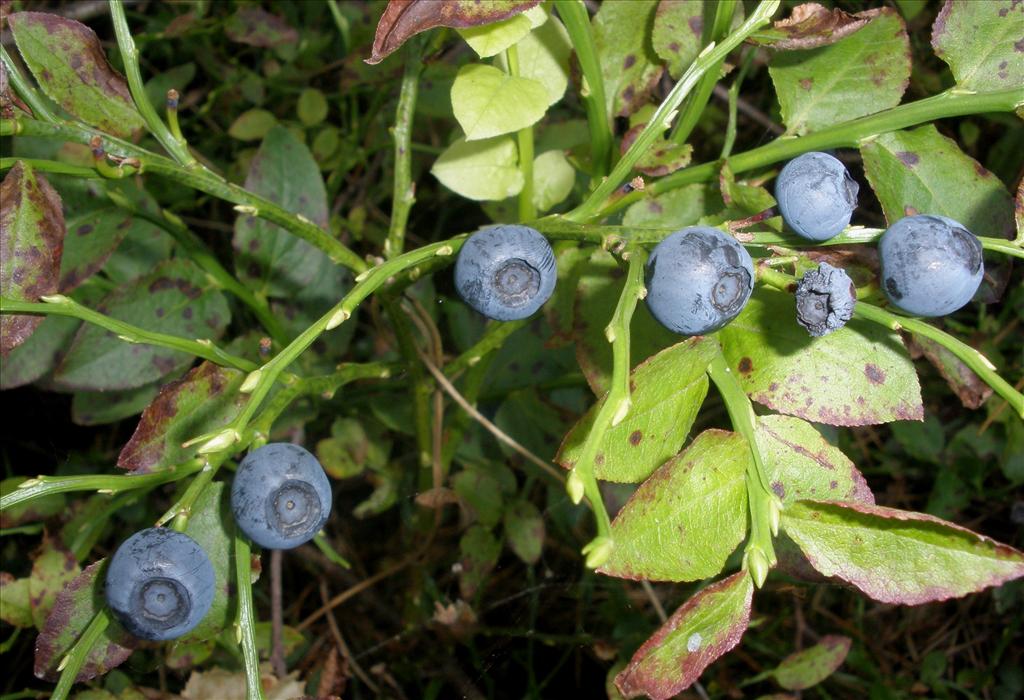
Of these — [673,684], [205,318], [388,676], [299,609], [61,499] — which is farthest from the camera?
[299,609]

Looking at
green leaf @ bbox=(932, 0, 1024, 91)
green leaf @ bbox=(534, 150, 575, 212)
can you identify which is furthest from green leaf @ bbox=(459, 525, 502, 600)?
green leaf @ bbox=(932, 0, 1024, 91)

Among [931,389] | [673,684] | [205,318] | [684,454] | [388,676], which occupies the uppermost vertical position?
[684,454]

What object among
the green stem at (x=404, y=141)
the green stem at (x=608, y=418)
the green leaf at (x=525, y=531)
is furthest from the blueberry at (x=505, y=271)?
the green leaf at (x=525, y=531)

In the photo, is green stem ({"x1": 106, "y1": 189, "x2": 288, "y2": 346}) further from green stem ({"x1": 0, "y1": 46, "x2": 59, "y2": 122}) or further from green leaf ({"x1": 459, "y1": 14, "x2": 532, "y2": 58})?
green leaf ({"x1": 459, "y1": 14, "x2": 532, "y2": 58})

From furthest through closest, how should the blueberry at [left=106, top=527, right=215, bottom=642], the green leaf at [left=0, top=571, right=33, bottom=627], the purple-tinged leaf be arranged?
the purple-tinged leaf
the green leaf at [left=0, top=571, right=33, bottom=627]
the blueberry at [left=106, top=527, right=215, bottom=642]

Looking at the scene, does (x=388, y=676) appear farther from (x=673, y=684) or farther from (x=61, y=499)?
(x=673, y=684)

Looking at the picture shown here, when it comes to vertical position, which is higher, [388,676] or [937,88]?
[937,88]

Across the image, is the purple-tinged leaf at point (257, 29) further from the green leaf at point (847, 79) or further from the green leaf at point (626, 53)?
the green leaf at point (847, 79)

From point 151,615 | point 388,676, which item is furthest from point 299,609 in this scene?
point 151,615
